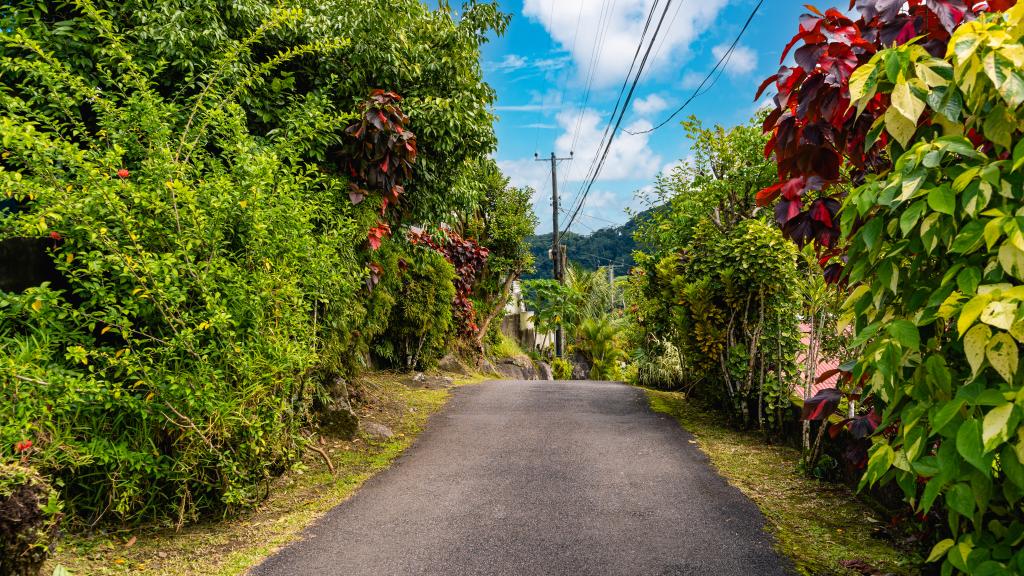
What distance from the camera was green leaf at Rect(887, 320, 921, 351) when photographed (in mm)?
1488

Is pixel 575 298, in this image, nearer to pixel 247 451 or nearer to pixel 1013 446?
pixel 247 451

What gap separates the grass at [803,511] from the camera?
3.19m

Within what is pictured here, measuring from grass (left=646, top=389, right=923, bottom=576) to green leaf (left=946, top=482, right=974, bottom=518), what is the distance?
210 cm

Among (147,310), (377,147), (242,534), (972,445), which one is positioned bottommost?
(242,534)

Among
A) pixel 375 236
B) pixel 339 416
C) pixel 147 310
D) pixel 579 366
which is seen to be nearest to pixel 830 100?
pixel 147 310

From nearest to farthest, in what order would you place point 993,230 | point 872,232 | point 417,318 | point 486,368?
point 993,230, point 872,232, point 417,318, point 486,368

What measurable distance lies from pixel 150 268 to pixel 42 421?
1.00 meters

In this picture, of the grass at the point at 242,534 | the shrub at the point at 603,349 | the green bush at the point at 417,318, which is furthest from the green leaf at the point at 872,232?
the shrub at the point at 603,349

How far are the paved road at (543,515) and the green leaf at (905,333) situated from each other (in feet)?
7.23

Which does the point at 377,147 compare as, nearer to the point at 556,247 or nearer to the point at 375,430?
the point at 375,430

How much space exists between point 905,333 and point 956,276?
23 centimetres

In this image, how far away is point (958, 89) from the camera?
1542 millimetres

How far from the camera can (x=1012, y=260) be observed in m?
1.29

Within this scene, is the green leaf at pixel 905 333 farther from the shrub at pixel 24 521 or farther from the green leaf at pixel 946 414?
the shrub at pixel 24 521
